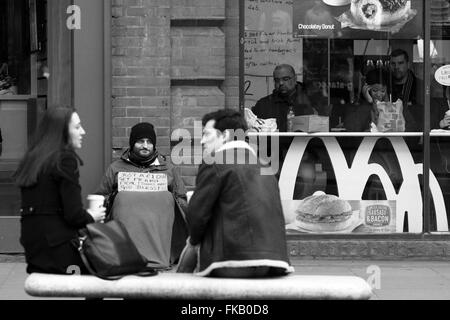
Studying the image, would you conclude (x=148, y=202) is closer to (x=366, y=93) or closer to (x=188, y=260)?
(x=188, y=260)

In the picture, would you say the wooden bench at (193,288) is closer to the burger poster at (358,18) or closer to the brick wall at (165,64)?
the brick wall at (165,64)

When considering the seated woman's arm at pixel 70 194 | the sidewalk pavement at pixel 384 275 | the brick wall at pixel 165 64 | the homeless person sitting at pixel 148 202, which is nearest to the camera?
the seated woman's arm at pixel 70 194

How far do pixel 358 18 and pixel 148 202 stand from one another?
294cm

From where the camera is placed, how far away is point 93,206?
617 centimetres

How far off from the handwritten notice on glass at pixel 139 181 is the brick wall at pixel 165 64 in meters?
0.83

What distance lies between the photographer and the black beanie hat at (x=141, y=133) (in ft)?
27.5

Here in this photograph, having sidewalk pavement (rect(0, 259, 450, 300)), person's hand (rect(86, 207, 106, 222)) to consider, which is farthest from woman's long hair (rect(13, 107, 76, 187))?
sidewalk pavement (rect(0, 259, 450, 300))

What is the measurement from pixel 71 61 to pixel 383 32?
10.2ft

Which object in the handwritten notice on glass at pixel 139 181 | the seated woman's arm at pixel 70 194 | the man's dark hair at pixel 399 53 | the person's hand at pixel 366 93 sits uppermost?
the man's dark hair at pixel 399 53

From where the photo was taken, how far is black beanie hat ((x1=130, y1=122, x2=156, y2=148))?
8.39m

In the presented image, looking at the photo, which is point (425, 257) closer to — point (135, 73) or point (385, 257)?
point (385, 257)

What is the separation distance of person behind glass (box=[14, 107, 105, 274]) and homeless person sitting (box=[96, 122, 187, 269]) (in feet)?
7.61

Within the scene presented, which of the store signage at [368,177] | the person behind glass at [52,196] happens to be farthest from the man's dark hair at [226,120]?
the store signage at [368,177]

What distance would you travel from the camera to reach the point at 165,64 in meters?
9.16
